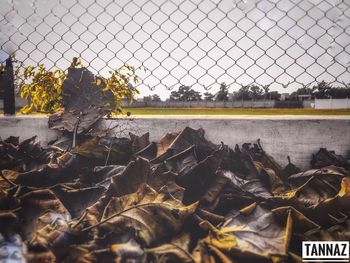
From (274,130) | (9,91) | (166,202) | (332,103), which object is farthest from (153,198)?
(332,103)

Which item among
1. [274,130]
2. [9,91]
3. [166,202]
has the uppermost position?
[9,91]

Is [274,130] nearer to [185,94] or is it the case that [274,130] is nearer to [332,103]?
[185,94]

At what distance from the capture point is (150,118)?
1.57 metres

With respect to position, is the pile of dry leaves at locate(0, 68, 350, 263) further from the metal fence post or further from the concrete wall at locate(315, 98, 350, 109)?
the concrete wall at locate(315, 98, 350, 109)

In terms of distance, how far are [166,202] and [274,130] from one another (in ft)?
2.03

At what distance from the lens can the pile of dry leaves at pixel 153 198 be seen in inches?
46.3

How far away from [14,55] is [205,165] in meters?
1.27

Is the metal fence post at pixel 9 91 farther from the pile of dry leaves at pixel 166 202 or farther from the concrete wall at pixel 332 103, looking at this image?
the concrete wall at pixel 332 103

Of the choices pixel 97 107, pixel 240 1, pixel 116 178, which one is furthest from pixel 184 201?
pixel 240 1

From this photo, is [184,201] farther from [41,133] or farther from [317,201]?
[41,133]

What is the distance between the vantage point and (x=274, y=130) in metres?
1.46

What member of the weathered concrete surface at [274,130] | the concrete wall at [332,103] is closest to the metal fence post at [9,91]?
the weathered concrete surface at [274,130]

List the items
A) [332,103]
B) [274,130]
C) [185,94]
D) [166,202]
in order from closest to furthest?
1. [166,202]
2. [274,130]
3. [185,94]
4. [332,103]

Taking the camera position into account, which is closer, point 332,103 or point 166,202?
point 166,202
